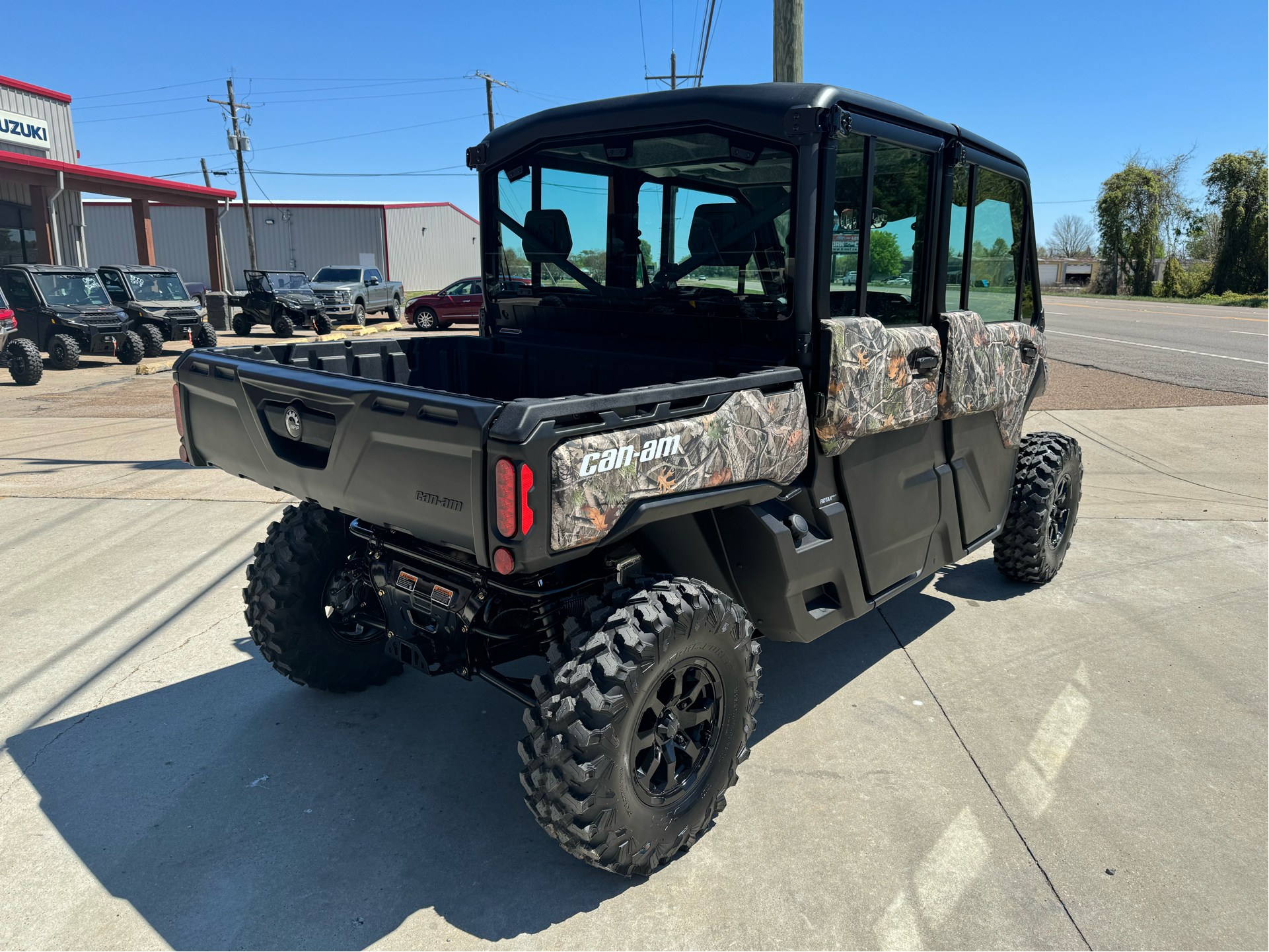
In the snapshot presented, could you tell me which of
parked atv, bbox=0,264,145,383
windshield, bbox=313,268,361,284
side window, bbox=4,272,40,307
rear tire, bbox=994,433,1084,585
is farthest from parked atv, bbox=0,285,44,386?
rear tire, bbox=994,433,1084,585

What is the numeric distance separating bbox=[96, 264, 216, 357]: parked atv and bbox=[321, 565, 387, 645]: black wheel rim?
15.5 metres

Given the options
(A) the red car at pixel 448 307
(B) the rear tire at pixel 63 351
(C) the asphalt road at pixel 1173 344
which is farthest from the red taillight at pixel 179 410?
(A) the red car at pixel 448 307

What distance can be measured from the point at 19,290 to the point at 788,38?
14461 mm

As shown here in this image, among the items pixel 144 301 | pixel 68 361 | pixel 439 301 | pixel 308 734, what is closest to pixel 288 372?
pixel 308 734

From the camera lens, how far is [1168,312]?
33688mm

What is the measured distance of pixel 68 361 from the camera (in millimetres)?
15469

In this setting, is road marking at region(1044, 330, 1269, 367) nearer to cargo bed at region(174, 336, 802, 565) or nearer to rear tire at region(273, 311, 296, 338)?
cargo bed at region(174, 336, 802, 565)

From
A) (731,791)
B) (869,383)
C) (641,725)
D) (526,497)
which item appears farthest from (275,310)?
(526,497)

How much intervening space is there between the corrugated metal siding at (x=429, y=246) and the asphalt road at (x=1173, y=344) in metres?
32.6

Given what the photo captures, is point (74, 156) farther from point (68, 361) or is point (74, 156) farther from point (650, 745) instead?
point (650, 745)

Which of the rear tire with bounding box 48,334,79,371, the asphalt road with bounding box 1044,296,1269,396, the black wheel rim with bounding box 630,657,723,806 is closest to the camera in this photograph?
the black wheel rim with bounding box 630,657,723,806

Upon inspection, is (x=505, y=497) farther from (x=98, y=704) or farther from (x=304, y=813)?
(x=98, y=704)

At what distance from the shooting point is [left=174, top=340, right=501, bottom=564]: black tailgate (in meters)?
2.35

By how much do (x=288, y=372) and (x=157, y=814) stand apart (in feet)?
5.28
